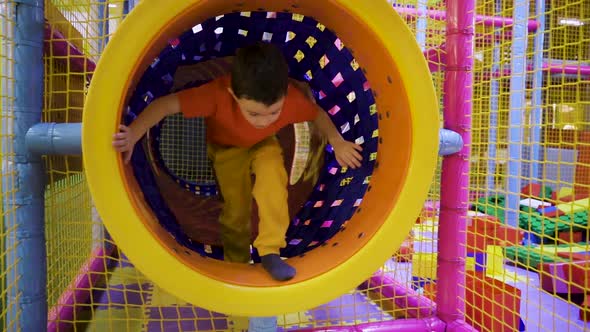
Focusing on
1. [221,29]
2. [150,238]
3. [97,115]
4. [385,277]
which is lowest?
[385,277]

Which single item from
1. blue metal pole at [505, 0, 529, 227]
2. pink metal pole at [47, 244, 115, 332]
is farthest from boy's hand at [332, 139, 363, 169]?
blue metal pole at [505, 0, 529, 227]

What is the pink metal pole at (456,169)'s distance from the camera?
1.44 metres

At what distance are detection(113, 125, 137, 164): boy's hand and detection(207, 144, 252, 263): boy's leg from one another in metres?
0.47

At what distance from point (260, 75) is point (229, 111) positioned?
0.62 ft

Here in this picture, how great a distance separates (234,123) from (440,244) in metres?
0.73

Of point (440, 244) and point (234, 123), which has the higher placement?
point (234, 123)

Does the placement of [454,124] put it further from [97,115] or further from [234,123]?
[97,115]

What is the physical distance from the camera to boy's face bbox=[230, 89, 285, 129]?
117 cm

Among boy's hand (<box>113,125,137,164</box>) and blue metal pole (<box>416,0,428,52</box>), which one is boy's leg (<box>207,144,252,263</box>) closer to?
boy's hand (<box>113,125,137,164</box>)

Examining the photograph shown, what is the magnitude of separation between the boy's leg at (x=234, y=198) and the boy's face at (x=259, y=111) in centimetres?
24

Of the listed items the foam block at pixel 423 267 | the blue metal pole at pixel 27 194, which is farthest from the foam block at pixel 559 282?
the blue metal pole at pixel 27 194

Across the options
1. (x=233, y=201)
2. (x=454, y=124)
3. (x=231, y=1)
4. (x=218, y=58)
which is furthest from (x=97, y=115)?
(x=454, y=124)

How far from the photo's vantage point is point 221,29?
1496mm

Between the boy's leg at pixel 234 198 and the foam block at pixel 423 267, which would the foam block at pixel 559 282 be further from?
the boy's leg at pixel 234 198
